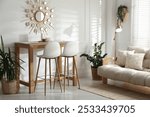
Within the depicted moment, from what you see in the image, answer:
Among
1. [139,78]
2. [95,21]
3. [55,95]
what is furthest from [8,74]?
[95,21]

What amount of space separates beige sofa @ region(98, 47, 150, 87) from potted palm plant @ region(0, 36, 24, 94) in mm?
1828

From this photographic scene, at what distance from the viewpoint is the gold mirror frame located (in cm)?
596

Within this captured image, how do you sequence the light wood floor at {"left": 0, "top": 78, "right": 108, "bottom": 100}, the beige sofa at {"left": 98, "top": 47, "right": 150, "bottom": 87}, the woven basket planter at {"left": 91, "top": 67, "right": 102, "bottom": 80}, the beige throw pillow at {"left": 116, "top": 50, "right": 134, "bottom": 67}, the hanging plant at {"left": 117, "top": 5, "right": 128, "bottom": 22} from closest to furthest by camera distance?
the light wood floor at {"left": 0, "top": 78, "right": 108, "bottom": 100} < the beige sofa at {"left": 98, "top": 47, "right": 150, "bottom": 87} < the beige throw pillow at {"left": 116, "top": 50, "right": 134, "bottom": 67} < the woven basket planter at {"left": 91, "top": 67, "right": 102, "bottom": 80} < the hanging plant at {"left": 117, "top": 5, "right": 128, "bottom": 22}

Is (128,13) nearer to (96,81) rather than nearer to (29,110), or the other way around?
(96,81)

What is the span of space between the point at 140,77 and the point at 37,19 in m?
2.57

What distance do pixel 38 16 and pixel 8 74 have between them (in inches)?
61.1

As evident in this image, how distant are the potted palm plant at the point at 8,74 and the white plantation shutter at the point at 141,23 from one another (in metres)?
3.23

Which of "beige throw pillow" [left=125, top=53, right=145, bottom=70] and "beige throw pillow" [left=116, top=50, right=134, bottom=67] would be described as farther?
"beige throw pillow" [left=116, top=50, right=134, bottom=67]

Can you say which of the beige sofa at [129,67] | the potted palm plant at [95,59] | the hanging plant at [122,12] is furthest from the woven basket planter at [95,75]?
the hanging plant at [122,12]

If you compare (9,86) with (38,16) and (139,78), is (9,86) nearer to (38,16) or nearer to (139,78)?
(38,16)

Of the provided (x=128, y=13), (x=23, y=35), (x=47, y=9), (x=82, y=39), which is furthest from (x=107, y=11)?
(x=23, y=35)

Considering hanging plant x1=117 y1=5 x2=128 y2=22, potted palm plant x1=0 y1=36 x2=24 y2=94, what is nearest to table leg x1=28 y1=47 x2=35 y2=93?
potted palm plant x1=0 y1=36 x2=24 y2=94

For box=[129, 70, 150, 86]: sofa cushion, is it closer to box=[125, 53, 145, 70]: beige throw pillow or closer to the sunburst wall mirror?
Answer: box=[125, 53, 145, 70]: beige throw pillow

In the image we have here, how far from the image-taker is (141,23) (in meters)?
6.84
